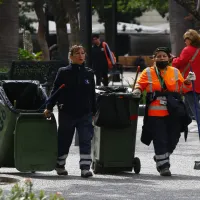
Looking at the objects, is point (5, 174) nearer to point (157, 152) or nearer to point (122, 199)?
point (157, 152)

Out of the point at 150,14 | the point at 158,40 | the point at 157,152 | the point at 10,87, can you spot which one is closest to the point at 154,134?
the point at 157,152

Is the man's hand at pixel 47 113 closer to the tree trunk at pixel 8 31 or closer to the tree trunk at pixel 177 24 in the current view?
the tree trunk at pixel 8 31

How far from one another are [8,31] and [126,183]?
13941 mm

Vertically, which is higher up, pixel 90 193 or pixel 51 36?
pixel 90 193

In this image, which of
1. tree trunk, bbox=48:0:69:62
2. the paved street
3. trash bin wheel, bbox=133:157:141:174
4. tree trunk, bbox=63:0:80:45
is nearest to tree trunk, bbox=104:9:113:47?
tree trunk, bbox=48:0:69:62

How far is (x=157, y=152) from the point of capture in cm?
1247

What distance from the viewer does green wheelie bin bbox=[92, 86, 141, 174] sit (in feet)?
40.9

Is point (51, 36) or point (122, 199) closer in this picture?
point (122, 199)

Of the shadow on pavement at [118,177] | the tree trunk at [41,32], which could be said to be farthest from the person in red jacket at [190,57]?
the tree trunk at [41,32]

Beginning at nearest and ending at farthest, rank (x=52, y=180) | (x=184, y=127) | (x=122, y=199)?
(x=122, y=199), (x=52, y=180), (x=184, y=127)

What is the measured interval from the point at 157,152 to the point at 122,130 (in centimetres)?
51

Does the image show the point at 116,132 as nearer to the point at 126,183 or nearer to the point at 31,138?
the point at 31,138

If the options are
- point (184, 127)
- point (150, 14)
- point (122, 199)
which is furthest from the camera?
point (150, 14)

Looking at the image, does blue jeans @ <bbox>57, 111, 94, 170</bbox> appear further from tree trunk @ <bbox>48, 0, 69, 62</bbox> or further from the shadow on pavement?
Answer: tree trunk @ <bbox>48, 0, 69, 62</bbox>
